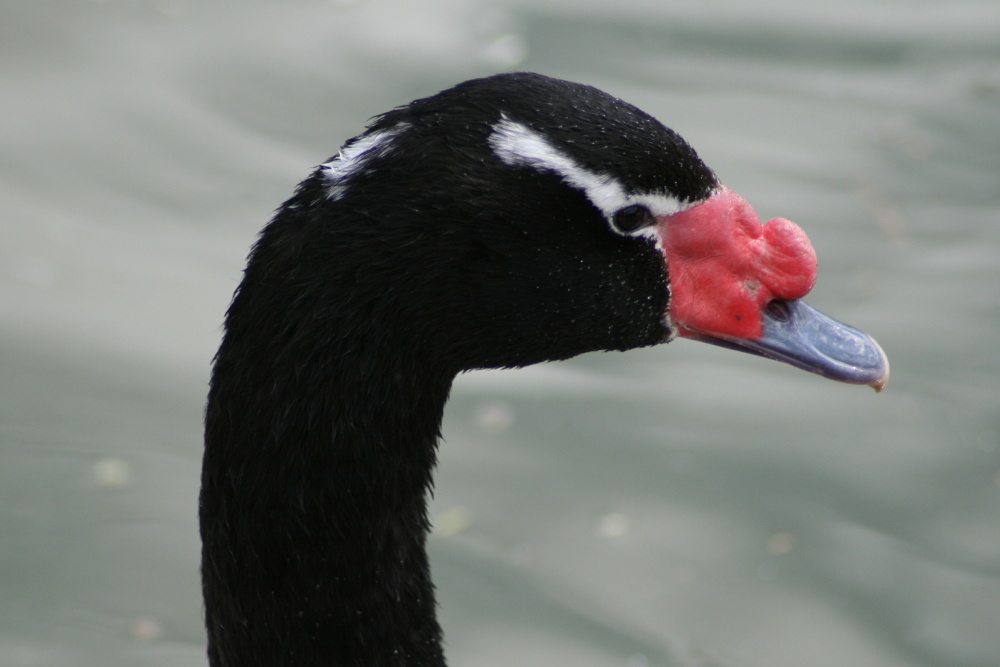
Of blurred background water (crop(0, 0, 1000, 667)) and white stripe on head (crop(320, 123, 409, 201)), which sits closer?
white stripe on head (crop(320, 123, 409, 201))

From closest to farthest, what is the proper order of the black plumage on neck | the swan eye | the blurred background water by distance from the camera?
the black plumage on neck
the swan eye
the blurred background water

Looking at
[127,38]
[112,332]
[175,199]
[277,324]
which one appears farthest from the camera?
[127,38]

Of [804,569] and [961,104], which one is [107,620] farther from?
[961,104]

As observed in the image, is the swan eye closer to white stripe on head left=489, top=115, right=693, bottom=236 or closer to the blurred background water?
white stripe on head left=489, top=115, right=693, bottom=236

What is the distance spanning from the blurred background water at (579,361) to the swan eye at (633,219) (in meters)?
1.96

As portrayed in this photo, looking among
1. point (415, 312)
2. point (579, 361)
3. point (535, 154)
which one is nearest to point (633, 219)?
point (535, 154)

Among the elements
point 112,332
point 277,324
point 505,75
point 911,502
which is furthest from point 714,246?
point 112,332

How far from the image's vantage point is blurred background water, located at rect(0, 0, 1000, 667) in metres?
4.65

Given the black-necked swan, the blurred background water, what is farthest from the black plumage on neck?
the blurred background water

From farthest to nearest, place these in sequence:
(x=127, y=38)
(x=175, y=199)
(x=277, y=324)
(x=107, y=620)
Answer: (x=127, y=38) → (x=175, y=199) → (x=107, y=620) → (x=277, y=324)

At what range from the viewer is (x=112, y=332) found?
5.44 meters

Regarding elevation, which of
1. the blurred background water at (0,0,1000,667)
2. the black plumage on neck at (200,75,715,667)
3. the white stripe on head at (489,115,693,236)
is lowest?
the black plumage on neck at (200,75,715,667)

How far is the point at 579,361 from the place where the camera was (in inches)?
217

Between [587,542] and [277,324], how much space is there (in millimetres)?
2333
